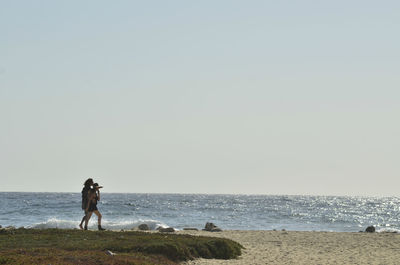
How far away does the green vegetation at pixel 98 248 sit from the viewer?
1641cm

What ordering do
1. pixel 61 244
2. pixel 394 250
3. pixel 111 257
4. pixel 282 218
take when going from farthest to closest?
1. pixel 282 218
2. pixel 394 250
3. pixel 61 244
4. pixel 111 257

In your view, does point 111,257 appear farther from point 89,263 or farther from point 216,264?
point 216,264

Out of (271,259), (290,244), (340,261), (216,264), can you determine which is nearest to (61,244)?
(216,264)

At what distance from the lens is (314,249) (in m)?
27.4

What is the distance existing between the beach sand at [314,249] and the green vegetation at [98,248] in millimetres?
698

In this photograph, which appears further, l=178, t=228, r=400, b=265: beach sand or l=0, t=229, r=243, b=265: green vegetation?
l=178, t=228, r=400, b=265: beach sand

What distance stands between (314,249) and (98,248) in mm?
11496

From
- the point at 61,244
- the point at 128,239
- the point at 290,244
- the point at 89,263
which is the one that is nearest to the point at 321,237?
the point at 290,244

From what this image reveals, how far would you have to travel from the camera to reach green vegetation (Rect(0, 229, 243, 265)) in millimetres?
16406

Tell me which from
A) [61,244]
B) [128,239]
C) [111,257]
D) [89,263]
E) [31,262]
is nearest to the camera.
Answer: [31,262]

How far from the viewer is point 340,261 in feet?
Answer: 75.5

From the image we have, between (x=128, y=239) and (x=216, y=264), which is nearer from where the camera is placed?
(x=216, y=264)

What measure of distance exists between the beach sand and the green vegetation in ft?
2.29

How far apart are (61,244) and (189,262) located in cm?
430
